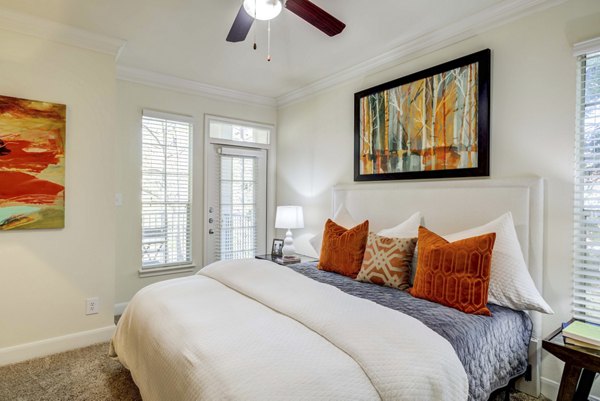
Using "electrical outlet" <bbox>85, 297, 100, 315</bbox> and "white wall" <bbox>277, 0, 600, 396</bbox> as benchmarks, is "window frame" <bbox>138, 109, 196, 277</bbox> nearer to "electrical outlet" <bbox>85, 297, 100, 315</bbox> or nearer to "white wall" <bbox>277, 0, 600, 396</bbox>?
"electrical outlet" <bbox>85, 297, 100, 315</bbox>

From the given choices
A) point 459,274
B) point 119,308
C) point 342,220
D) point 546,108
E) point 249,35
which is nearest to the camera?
point 459,274

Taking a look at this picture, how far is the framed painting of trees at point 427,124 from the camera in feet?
7.98

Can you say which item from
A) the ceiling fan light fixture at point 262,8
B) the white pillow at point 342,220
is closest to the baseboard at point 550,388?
the white pillow at point 342,220

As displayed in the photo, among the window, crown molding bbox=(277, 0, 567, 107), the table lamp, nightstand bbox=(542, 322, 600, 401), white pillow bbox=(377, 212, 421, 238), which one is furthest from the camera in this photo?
the table lamp

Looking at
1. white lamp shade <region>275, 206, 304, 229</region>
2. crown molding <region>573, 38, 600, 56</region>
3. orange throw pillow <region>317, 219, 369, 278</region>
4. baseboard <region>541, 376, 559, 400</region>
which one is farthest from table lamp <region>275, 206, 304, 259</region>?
crown molding <region>573, 38, 600, 56</region>

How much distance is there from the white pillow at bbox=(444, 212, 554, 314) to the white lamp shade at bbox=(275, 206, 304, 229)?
2.09 m

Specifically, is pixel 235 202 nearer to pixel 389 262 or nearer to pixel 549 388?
pixel 389 262

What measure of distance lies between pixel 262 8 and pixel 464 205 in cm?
192

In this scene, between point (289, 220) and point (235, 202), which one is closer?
point (289, 220)

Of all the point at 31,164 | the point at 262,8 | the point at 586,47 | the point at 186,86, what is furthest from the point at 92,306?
the point at 586,47

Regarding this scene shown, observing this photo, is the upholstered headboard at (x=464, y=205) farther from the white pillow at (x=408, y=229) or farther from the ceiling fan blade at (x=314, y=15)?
the ceiling fan blade at (x=314, y=15)

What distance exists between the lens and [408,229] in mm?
2619

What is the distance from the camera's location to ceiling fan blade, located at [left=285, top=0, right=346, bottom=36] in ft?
5.90

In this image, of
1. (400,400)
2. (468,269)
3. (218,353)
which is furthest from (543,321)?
(218,353)
